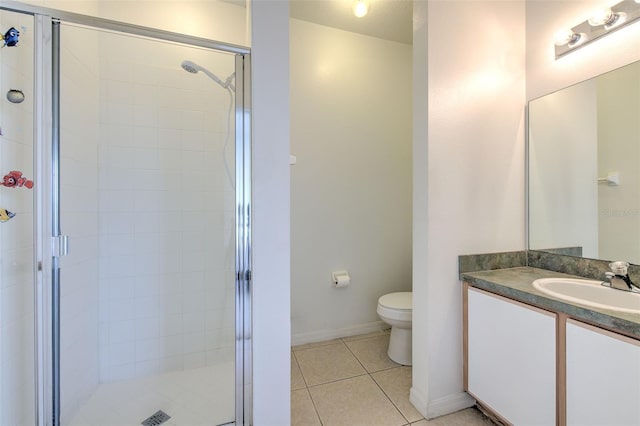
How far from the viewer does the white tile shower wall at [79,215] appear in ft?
4.26

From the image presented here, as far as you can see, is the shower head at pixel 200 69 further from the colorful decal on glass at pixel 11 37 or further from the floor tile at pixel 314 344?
the floor tile at pixel 314 344

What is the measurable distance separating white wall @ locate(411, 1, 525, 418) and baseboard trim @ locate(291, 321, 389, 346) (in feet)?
2.93

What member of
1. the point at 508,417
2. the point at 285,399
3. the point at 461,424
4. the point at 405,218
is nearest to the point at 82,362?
the point at 285,399

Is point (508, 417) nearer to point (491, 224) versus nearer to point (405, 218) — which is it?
point (491, 224)

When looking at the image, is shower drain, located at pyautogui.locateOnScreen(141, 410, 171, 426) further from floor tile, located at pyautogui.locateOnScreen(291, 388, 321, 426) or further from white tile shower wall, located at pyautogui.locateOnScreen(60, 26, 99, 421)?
floor tile, located at pyautogui.locateOnScreen(291, 388, 321, 426)

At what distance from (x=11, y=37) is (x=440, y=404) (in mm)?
2553

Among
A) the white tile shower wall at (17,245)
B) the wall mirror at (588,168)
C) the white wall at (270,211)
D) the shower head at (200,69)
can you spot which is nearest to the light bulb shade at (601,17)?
the wall mirror at (588,168)

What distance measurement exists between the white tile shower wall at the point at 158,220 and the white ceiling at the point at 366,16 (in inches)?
44.7

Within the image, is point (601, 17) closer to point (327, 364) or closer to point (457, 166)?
point (457, 166)

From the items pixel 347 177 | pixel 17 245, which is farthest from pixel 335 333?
pixel 17 245

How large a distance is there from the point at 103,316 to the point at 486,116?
2594 millimetres

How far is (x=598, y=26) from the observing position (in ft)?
4.56

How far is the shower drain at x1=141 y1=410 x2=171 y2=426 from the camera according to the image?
4.61 ft

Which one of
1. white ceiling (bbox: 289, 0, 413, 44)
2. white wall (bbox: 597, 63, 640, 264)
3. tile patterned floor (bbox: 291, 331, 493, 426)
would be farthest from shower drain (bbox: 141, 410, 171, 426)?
white ceiling (bbox: 289, 0, 413, 44)
